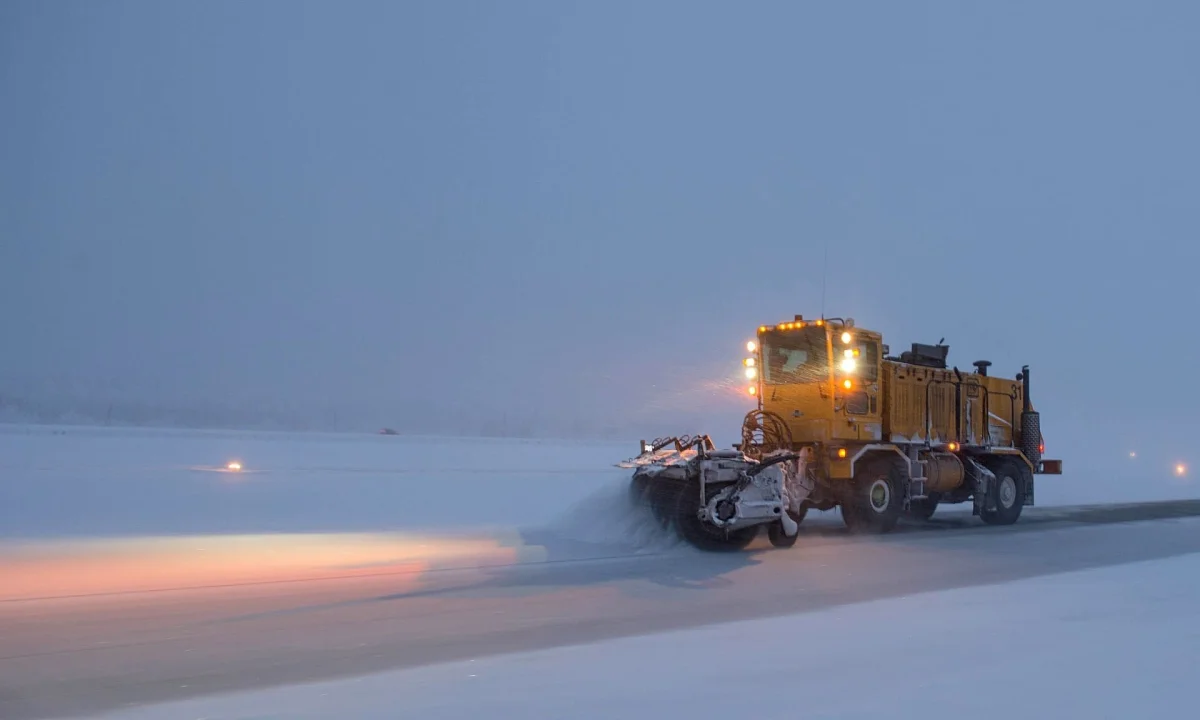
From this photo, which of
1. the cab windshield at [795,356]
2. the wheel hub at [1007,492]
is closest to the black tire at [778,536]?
the cab windshield at [795,356]

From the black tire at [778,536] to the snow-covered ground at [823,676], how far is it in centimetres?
481

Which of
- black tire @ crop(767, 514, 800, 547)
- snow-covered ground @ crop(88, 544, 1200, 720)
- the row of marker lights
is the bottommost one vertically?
snow-covered ground @ crop(88, 544, 1200, 720)

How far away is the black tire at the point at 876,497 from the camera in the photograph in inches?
632

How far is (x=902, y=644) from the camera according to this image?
752cm

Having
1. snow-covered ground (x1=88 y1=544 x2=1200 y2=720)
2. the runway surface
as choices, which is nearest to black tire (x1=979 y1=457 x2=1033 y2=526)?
the runway surface

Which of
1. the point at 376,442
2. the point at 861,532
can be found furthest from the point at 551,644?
the point at 376,442

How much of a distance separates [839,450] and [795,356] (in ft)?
5.81

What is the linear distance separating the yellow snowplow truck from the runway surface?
62 cm

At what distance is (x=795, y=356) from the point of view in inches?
642

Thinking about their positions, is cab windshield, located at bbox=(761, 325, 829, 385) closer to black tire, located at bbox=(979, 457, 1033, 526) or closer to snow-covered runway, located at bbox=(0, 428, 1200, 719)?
snow-covered runway, located at bbox=(0, 428, 1200, 719)

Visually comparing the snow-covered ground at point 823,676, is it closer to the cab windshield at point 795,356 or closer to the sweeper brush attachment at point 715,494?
the sweeper brush attachment at point 715,494

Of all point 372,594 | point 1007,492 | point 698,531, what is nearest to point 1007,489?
point 1007,492

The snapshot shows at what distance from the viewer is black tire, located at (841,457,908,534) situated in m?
16.0

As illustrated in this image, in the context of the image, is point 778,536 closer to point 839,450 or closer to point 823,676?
point 839,450
